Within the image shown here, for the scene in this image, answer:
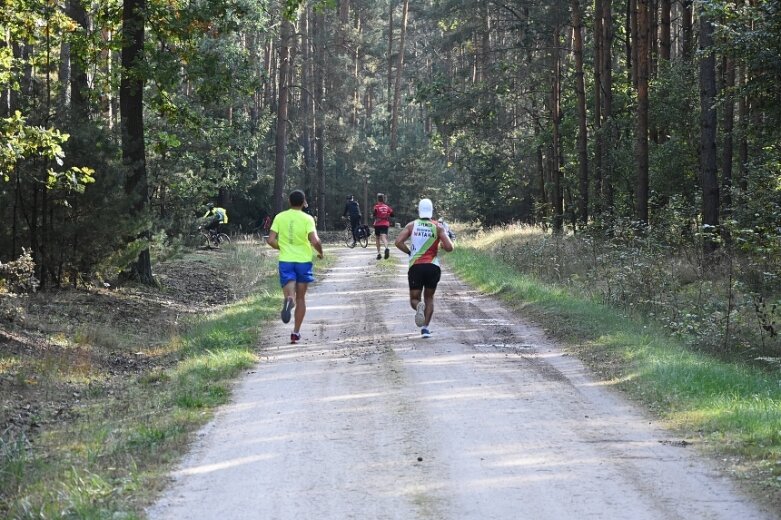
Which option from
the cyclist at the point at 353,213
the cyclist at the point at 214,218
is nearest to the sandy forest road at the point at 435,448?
the cyclist at the point at 353,213

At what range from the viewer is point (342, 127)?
56.8 m

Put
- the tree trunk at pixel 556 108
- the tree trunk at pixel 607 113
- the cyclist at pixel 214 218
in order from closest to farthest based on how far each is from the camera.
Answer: the tree trunk at pixel 607 113, the cyclist at pixel 214 218, the tree trunk at pixel 556 108

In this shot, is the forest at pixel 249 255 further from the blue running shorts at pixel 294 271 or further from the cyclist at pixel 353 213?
the cyclist at pixel 353 213

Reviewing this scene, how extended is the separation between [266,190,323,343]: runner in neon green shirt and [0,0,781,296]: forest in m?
2.84

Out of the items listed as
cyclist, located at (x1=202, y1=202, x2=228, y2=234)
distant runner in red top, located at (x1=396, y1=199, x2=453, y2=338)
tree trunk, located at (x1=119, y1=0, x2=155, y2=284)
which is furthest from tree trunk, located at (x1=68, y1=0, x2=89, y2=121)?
cyclist, located at (x1=202, y1=202, x2=228, y2=234)

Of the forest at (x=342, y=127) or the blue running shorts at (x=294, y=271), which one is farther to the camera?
the forest at (x=342, y=127)

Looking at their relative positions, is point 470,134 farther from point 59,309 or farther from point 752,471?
point 752,471

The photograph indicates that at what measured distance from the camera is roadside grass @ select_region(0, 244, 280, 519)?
590cm

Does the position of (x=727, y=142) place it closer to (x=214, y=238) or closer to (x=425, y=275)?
(x=425, y=275)

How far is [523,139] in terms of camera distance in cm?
4753

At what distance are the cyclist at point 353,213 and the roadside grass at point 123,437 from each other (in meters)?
20.0

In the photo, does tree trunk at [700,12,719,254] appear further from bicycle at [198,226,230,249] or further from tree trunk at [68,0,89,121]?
A: bicycle at [198,226,230,249]

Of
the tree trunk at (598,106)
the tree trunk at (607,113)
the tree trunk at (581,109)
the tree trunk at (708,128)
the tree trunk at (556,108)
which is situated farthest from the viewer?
the tree trunk at (556,108)

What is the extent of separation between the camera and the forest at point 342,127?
16281 mm
